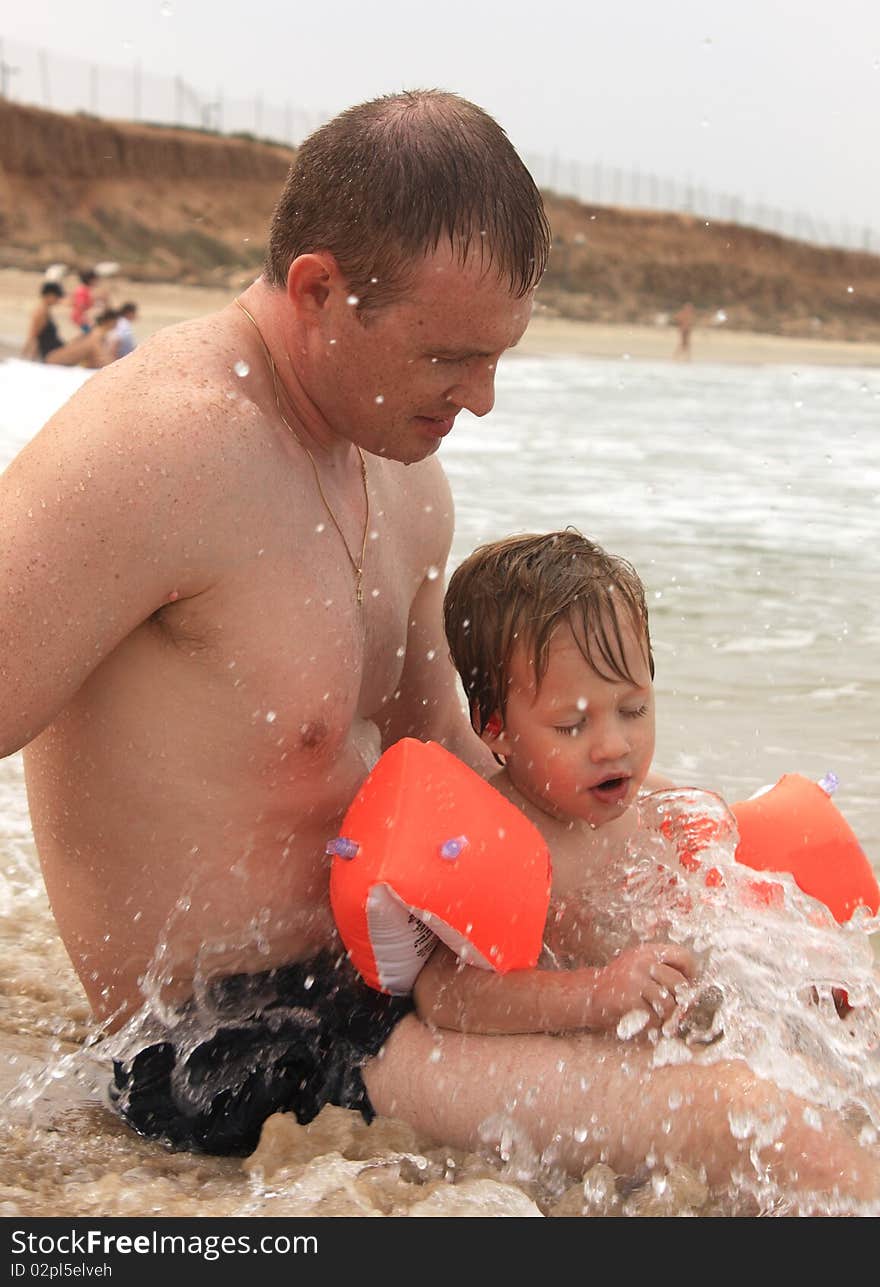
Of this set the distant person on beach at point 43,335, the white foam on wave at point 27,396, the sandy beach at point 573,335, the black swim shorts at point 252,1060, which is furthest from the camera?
the sandy beach at point 573,335

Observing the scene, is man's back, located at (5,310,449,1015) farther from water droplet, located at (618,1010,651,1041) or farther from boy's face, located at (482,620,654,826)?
water droplet, located at (618,1010,651,1041)

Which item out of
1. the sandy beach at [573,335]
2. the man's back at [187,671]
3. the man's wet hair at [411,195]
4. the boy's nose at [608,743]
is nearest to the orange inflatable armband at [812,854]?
the boy's nose at [608,743]

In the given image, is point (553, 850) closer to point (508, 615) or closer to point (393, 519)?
point (508, 615)

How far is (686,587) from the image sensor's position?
27.2 ft

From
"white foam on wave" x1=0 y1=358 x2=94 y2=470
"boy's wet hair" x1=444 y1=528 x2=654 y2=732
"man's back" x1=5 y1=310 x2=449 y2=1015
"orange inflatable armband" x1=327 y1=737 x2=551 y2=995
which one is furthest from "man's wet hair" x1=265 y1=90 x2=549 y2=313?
"white foam on wave" x1=0 y1=358 x2=94 y2=470

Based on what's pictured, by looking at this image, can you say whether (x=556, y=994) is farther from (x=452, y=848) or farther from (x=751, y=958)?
(x=751, y=958)

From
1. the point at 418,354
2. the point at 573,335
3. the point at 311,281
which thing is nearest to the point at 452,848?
the point at 418,354

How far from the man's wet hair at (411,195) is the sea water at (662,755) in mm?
1130

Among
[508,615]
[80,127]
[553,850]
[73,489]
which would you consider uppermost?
[73,489]

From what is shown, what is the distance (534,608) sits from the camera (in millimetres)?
2748

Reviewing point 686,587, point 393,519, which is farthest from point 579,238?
point 393,519

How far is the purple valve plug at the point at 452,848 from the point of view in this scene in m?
2.54

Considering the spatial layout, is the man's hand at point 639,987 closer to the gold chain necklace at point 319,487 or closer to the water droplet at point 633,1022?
the water droplet at point 633,1022

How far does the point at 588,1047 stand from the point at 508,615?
2.39 ft
